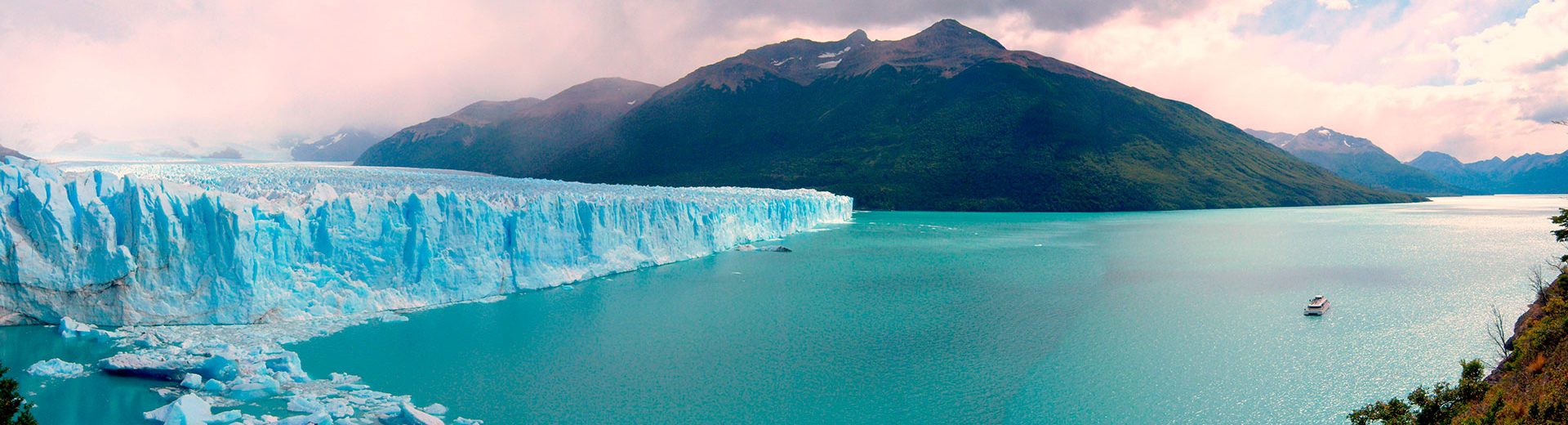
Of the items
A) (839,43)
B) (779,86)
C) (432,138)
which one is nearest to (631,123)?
(779,86)

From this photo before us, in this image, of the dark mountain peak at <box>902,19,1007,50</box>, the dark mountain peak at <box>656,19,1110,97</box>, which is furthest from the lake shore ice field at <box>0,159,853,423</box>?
Result: the dark mountain peak at <box>902,19,1007,50</box>

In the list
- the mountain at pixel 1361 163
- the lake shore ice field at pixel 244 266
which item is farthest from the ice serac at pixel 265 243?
the mountain at pixel 1361 163

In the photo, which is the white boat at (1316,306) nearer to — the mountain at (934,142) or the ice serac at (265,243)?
the ice serac at (265,243)

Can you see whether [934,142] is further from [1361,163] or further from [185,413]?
[1361,163]

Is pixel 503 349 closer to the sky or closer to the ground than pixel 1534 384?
closer to the ground

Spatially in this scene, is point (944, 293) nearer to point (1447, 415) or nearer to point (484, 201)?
point (484, 201)

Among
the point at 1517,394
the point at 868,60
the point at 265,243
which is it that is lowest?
the point at 1517,394

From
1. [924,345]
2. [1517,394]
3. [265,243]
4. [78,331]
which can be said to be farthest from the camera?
[265,243]

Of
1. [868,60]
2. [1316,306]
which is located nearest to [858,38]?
[868,60]
